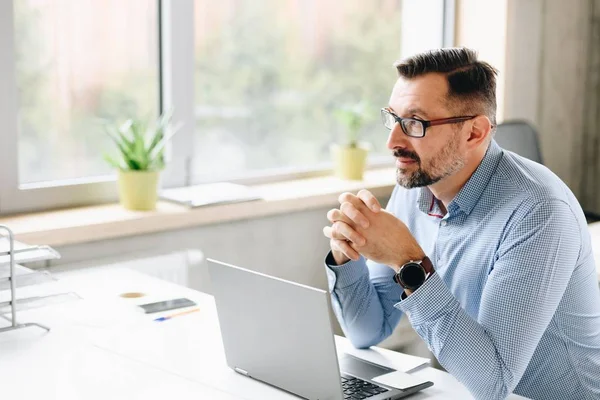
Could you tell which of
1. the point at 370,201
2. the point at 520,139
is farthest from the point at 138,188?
the point at 520,139

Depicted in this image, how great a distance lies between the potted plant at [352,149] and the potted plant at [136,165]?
0.81 m

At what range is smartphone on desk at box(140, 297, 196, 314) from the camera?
189 cm

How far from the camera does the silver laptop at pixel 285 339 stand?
136 cm

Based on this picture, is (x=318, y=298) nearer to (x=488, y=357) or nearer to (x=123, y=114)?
(x=488, y=357)

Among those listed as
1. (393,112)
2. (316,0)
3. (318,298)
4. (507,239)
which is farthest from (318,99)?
(318,298)

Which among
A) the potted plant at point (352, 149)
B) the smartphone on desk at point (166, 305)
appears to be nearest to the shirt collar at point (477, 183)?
the smartphone on desk at point (166, 305)

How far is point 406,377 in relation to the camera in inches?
60.4

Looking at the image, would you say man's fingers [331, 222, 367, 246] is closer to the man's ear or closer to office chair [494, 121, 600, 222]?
the man's ear

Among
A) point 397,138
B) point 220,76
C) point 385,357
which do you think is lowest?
point 385,357

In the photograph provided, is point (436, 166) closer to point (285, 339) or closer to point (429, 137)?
point (429, 137)

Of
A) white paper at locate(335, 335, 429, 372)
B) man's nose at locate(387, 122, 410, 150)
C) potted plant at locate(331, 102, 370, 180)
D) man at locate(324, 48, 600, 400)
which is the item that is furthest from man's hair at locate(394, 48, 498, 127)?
potted plant at locate(331, 102, 370, 180)

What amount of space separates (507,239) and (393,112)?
35cm

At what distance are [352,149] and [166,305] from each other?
136 centimetres

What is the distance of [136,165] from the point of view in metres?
2.49
